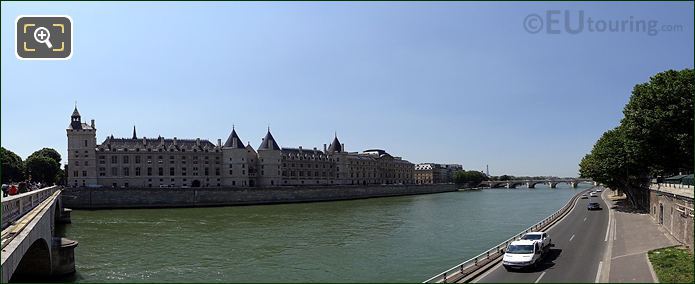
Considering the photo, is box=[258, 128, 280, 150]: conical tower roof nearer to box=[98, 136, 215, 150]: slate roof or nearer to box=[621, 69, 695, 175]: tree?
box=[98, 136, 215, 150]: slate roof

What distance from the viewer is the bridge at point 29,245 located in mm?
17922

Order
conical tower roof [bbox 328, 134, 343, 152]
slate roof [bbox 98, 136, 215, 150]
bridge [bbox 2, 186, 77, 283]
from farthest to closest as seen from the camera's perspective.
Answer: conical tower roof [bbox 328, 134, 343, 152] → slate roof [bbox 98, 136, 215, 150] → bridge [bbox 2, 186, 77, 283]

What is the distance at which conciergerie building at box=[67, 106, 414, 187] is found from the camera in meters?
105

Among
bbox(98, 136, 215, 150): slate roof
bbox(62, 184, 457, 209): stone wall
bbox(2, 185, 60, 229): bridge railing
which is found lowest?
bbox(62, 184, 457, 209): stone wall

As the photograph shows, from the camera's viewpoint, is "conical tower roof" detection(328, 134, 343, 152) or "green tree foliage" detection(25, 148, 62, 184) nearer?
"green tree foliage" detection(25, 148, 62, 184)

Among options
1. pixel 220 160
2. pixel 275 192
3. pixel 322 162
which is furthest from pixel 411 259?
pixel 322 162

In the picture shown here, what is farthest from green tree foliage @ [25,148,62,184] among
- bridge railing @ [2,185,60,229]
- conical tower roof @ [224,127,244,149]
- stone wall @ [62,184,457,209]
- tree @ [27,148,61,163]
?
bridge railing @ [2,185,60,229]

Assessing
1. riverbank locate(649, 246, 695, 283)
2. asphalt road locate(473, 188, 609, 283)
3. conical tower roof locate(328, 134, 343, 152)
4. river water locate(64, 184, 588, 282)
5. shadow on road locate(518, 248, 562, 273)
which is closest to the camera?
riverbank locate(649, 246, 695, 283)

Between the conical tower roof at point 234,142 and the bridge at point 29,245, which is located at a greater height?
the conical tower roof at point 234,142

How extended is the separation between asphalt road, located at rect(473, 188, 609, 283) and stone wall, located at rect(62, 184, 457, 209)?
72890mm

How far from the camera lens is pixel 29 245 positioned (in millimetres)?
20297

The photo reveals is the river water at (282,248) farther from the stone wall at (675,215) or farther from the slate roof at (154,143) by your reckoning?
the slate roof at (154,143)

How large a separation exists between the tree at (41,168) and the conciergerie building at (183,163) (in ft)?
11.7

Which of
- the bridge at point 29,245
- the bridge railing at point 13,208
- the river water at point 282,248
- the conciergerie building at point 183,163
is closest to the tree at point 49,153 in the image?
the conciergerie building at point 183,163
